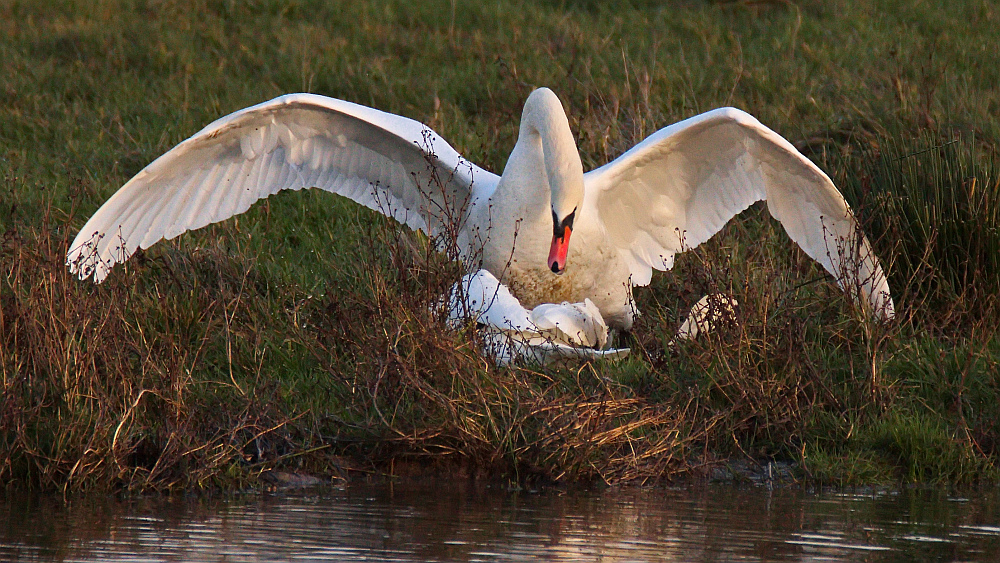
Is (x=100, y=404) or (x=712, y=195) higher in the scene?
(x=712, y=195)

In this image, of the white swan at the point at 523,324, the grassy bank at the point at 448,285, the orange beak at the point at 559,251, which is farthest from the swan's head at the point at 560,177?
the grassy bank at the point at 448,285

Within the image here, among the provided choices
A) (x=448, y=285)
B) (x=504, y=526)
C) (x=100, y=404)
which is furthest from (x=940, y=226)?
(x=100, y=404)

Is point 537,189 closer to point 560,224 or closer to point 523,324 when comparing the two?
point 560,224

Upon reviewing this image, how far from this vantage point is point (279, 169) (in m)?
8.06

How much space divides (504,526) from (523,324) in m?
1.89

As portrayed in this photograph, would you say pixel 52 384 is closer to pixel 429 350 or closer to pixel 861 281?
pixel 429 350

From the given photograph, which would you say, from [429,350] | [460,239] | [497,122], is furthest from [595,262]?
[497,122]

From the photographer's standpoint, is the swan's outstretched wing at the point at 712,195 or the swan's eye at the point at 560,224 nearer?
the swan's eye at the point at 560,224

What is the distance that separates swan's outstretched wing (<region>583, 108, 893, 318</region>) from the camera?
754 centimetres

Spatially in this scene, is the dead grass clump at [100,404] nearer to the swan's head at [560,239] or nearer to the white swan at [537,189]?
the white swan at [537,189]

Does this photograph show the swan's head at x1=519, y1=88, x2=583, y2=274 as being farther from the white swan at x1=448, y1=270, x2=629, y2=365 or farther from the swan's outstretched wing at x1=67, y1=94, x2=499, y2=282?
the swan's outstretched wing at x1=67, y1=94, x2=499, y2=282

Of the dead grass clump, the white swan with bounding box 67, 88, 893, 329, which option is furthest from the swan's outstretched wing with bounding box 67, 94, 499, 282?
the dead grass clump

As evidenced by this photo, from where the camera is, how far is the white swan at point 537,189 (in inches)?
294

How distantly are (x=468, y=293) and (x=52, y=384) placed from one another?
191 cm
